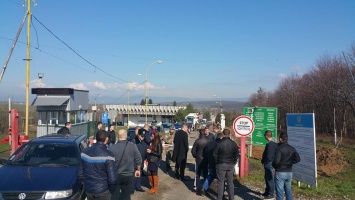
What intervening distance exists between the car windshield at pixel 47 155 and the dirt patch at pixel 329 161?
15.3m

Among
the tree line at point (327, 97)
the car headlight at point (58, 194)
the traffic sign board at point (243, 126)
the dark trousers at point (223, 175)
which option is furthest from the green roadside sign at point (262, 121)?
the tree line at point (327, 97)

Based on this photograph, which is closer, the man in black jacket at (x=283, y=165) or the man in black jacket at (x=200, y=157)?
the man in black jacket at (x=283, y=165)

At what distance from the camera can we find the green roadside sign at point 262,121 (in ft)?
52.5

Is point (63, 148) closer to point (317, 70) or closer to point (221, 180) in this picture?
point (221, 180)

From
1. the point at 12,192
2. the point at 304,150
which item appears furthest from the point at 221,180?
the point at 12,192

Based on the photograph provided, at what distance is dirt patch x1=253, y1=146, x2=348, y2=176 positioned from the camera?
2113 cm

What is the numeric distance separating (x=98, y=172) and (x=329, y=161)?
20.4m

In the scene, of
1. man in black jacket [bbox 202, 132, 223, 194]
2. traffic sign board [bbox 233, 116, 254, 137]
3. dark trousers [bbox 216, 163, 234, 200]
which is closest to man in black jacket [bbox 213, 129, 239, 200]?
dark trousers [bbox 216, 163, 234, 200]

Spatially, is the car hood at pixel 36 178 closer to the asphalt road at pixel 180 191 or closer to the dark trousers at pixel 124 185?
the dark trousers at pixel 124 185

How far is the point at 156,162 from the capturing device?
34.2 ft

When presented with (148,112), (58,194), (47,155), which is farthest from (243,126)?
(148,112)

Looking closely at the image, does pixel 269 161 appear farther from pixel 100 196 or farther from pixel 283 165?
pixel 100 196

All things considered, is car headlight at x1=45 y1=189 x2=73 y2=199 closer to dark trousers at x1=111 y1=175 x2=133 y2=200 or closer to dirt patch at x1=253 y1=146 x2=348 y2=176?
dark trousers at x1=111 y1=175 x2=133 y2=200

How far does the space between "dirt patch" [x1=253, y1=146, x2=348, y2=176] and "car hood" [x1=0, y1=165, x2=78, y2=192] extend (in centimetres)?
1599
